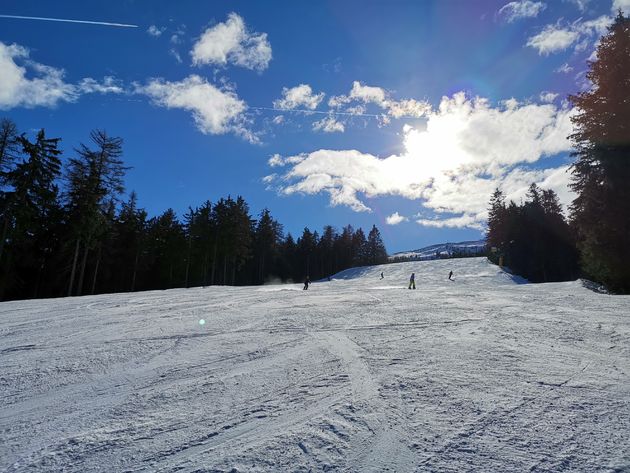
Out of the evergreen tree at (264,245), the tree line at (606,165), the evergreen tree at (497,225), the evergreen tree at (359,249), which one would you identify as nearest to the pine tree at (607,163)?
the tree line at (606,165)

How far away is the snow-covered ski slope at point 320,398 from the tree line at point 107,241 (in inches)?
1027

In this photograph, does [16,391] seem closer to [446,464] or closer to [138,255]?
[446,464]

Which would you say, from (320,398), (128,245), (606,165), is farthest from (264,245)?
(320,398)

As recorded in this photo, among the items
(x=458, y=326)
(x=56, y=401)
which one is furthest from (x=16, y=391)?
(x=458, y=326)

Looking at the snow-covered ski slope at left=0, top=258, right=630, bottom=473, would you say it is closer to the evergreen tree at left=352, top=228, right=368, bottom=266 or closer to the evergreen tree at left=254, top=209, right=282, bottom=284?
the evergreen tree at left=254, top=209, right=282, bottom=284

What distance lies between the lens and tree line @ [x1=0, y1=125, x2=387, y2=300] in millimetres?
29875

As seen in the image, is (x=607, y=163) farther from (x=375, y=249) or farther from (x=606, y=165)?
(x=375, y=249)

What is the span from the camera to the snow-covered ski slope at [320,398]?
355 centimetres

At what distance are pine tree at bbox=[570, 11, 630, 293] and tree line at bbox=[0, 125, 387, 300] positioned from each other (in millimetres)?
36404

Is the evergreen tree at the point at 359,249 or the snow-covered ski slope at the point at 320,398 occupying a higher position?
the evergreen tree at the point at 359,249

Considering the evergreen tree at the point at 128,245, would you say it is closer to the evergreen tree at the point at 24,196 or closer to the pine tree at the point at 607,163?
the evergreen tree at the point at 24,196

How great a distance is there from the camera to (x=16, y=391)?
5.48 meters

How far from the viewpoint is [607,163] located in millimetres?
19562

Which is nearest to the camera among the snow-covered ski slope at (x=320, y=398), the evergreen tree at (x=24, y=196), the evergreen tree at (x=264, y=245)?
the snow-covered ski slope at (x=320, y=398)
